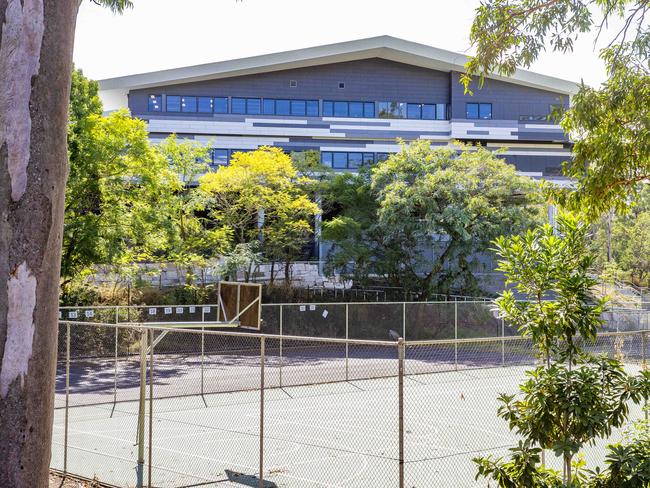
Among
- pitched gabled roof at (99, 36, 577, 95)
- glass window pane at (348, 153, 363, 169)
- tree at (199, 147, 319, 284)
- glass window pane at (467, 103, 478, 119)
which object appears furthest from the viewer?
glass window pane at (467, 103, 478, 119)

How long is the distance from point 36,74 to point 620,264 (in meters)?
54.6

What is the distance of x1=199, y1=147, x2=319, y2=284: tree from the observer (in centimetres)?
Answer: 3700

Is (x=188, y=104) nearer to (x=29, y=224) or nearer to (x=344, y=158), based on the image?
(x=344, y=158)

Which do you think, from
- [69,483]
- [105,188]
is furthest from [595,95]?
[105,188]

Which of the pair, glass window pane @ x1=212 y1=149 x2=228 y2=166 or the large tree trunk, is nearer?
the large tree trunk

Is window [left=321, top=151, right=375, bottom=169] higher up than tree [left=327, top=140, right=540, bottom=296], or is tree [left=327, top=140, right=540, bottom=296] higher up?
window [left=321, top=151, right=375, bottom=169]

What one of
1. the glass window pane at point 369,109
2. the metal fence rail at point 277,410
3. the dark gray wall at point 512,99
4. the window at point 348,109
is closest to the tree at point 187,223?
the metal fence rail at point 277,410

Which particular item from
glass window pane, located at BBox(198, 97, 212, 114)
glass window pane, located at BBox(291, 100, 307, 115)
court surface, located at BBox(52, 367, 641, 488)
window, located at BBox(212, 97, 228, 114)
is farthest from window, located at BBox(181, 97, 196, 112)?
court surface, located at BBox(52, 367, 641, 488)

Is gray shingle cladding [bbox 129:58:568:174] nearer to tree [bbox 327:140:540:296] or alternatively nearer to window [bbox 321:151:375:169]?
window [bbox 321:151:375:169]

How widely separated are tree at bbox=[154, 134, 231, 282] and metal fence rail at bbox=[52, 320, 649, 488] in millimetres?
5553

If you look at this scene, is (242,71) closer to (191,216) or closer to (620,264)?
(191,216)

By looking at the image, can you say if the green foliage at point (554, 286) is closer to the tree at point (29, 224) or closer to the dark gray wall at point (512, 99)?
the tree at point (29, 224)

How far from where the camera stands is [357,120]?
54.6 meters

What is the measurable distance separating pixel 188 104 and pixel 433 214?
23865 millimetres
